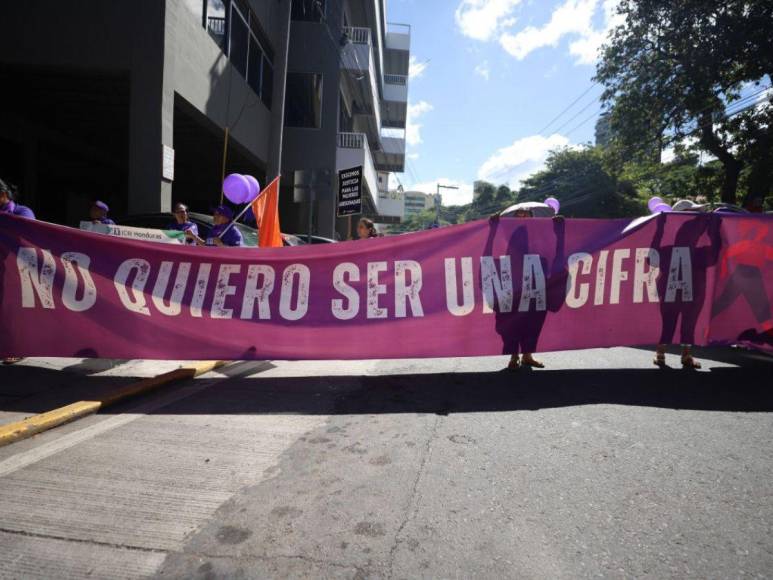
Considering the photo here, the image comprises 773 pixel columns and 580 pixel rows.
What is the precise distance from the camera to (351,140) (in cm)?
1980

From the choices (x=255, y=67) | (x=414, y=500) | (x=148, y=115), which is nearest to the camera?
(x=414, y=500)

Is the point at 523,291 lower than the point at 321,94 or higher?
lower

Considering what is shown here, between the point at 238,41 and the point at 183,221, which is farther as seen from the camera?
the point at 238,41

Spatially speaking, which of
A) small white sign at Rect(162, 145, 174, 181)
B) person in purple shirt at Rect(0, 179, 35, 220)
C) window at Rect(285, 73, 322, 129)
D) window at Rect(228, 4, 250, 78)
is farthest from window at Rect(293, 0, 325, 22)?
person in purple shirt at Rect(0, 179, 35, 220)

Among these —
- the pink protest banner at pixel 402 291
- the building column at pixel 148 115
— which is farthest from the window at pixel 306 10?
the pink protest banner at pixel 402 291

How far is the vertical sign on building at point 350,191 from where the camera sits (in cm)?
1138

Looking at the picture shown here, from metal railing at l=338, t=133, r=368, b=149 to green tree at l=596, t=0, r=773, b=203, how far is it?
1096cm

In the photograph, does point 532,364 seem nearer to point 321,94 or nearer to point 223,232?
point 223,232

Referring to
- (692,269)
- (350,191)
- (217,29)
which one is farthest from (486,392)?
(217,29)

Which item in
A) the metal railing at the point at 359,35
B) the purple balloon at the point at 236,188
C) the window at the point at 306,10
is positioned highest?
the metal railing at the point at 359,35

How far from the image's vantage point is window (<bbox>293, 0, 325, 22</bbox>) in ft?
56.5

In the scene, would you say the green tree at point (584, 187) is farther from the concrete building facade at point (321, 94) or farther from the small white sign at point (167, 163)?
the small white sign at point (167, 163)

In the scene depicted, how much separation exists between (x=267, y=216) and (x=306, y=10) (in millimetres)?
14823

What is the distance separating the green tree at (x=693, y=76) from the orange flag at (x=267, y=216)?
58.1ft
